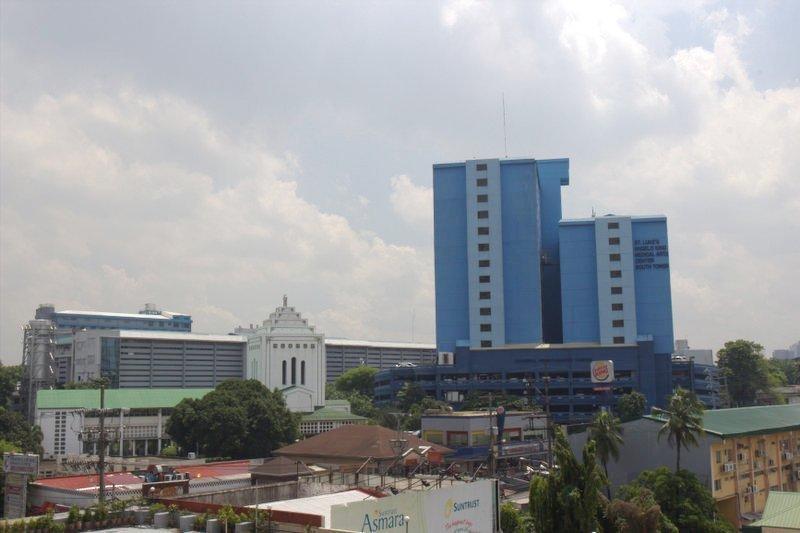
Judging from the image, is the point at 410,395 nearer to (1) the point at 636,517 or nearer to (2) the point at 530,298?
(2) the point at 530,298

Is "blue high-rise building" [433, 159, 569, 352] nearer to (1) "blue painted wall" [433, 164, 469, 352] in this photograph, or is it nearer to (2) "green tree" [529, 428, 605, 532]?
(1) "blue painted wall" [433, 164, 469, 352]

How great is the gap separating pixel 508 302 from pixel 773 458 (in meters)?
64.4

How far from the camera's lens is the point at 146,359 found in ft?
611

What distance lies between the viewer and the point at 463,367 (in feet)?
428

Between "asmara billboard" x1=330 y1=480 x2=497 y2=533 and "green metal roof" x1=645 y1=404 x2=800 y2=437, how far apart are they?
34237 mm

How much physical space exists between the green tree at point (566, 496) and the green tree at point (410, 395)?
9667 centimetres

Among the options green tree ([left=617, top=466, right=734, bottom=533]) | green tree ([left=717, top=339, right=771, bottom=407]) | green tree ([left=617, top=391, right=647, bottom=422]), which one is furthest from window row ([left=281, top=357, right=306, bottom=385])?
green tree ([left=617, top=466, right=734, bottom=533])

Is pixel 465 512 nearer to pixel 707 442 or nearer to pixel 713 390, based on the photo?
pixel 707 442

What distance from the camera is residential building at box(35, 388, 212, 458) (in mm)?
111938

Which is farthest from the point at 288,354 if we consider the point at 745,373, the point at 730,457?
the point at 730,457

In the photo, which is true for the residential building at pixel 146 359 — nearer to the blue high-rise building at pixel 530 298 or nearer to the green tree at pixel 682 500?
the blue high-rise building at pixel 530 298

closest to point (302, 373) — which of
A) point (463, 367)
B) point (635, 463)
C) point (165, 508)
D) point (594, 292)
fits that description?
point (463, 367)

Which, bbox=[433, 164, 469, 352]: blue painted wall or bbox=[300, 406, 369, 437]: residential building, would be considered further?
bbox=[433, 164, 469, 352]: blue painted wall

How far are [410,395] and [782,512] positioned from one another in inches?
3250
